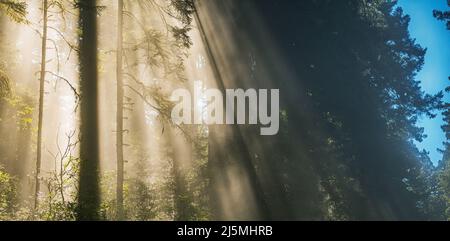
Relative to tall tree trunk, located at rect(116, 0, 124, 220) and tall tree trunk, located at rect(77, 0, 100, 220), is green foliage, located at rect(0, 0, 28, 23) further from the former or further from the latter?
tall tree trunk, located at rect(116, 0, 124, 220)

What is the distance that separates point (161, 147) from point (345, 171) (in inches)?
409

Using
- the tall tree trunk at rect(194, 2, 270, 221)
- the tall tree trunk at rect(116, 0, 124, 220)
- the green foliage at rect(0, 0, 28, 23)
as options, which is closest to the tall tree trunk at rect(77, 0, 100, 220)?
the tall tree trunk at rect(116, 0, 124, 220)

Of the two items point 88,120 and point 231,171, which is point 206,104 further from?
point 88,120

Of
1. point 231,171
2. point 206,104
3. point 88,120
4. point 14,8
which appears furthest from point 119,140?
point 206,104

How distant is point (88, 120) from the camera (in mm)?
11039

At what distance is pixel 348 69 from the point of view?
63.3 feet

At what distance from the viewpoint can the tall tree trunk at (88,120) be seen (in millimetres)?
9250

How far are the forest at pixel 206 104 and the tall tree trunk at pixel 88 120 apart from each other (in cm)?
4

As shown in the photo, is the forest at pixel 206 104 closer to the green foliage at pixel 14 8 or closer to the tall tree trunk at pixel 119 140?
the tall tree trunk at pixel 119 140

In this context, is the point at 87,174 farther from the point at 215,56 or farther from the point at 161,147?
the point at 161,147

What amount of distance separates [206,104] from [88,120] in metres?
5.71

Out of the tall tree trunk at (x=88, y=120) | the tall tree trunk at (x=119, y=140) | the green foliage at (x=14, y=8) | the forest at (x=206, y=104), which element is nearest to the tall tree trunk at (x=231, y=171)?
the forest at (x=206, y=104)

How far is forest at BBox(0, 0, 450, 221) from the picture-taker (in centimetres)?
1177
